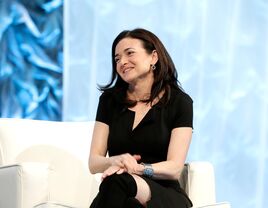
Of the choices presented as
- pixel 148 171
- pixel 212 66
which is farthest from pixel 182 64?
pixel 148 171

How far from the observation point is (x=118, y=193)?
168 centimetres

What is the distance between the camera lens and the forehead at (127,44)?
7.01 ft

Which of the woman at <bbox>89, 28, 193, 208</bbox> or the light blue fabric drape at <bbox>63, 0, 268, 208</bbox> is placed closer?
the woman at <bbox>89, 28, 193, 208</bbox>

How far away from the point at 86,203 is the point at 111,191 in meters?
0.76

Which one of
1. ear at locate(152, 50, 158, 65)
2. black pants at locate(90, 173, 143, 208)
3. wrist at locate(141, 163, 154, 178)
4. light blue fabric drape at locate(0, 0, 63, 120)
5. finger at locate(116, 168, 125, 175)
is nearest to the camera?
black pants at locate(90, 173, 143, 208)

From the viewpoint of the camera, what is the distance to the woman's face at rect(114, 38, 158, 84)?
6.95ft

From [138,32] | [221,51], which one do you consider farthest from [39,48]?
[138,32]

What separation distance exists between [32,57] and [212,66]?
1161 millimetres

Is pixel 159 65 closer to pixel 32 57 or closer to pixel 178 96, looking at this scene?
pixel 178 96

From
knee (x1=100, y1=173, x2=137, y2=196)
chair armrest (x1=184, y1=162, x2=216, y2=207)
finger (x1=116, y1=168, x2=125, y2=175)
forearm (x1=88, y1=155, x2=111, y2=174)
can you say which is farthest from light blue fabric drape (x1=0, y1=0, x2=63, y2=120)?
knee (x1=100, y1=173, x2=137, y2=196)

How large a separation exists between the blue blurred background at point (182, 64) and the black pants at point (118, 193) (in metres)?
1.70

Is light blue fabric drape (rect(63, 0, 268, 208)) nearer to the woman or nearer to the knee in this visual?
the woman

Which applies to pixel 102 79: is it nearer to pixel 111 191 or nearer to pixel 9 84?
pixel 9 84

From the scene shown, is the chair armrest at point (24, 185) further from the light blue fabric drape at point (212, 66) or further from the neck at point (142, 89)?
the light blue fabric drape at point (212, 66)
